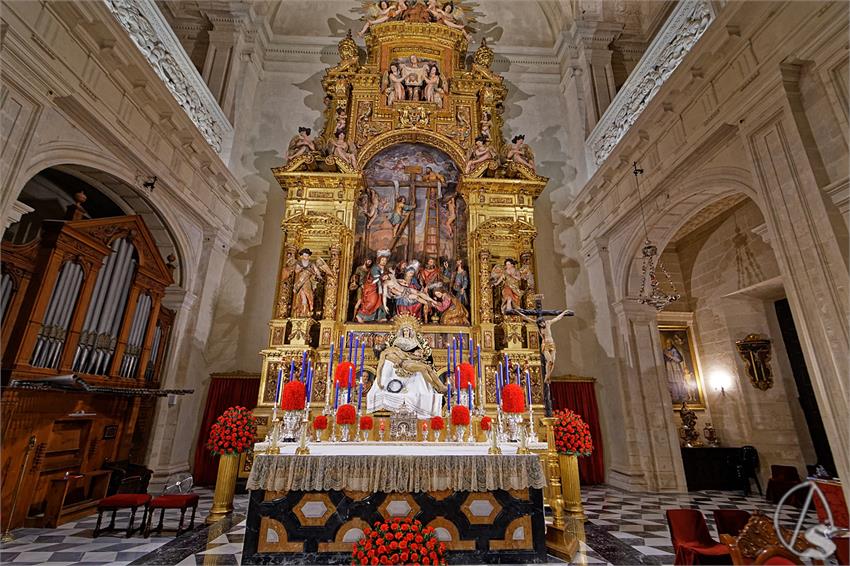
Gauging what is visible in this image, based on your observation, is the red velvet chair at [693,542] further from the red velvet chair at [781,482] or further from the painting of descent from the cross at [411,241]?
the red velvet chair at [781,482]

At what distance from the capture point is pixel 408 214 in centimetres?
911

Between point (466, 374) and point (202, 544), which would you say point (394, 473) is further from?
point (202, 544)

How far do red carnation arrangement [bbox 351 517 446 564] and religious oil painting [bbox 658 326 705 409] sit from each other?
28.6 feet

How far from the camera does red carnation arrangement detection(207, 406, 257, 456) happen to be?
5.89 meters

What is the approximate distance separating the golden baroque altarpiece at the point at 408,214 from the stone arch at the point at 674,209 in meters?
2.08

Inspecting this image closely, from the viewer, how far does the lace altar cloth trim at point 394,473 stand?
3941 mm

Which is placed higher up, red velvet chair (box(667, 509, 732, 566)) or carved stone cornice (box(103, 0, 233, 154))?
carved stone cornice (box(103, 0, 233, 154))

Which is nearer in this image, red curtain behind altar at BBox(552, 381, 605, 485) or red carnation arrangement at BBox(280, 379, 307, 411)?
red carnation arrangement at BBox(280, 379, 307, 411)

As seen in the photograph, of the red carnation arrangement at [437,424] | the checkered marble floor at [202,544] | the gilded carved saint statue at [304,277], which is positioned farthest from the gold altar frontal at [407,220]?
the checkered marble floor at [202,544]

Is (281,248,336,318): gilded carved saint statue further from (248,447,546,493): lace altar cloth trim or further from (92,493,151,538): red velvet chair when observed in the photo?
(248,447,546,493): lace altar cloth trim

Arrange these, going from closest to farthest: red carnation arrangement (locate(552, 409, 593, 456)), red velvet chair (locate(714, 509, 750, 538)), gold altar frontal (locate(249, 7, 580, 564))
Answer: red velvet chair (locate(714, 509, 750, 538)) → red carnation arrangement (locate(552, 409, 593, 456)) → gold altar frontal (locate(249, 7, 580, 564))

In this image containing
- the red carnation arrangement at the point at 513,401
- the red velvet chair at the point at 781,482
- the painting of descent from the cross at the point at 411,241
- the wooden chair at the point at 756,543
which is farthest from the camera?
the painting of descent from the cross at the point at 411,241

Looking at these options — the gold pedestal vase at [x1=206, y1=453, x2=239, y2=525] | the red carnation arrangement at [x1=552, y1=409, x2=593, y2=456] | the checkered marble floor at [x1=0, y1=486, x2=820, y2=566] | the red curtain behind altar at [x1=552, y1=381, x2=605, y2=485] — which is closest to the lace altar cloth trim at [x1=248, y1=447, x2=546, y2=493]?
the checkered marble floor at [x1=0, y1=486, x2=820, y2=566]

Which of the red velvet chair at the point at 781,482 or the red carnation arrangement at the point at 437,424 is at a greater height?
the red carnation arrangement at the point at 437,424
